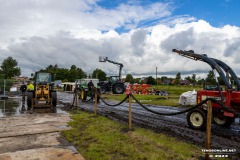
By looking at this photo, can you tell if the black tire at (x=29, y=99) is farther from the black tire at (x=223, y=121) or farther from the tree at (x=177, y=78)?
the tree at (x=177, y=78)

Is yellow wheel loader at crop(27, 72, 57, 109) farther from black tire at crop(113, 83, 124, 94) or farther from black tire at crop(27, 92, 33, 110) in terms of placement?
black tire at crop(113, 83, 124, 94)

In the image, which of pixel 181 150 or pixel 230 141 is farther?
pixel 230 141

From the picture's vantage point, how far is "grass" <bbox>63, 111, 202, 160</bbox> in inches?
212

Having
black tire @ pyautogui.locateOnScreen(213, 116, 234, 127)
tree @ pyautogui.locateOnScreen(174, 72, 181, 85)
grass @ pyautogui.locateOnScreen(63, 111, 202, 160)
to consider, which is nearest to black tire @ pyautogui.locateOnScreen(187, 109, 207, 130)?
black tire @ pyautogui.locateOnScreen(213, 116, 234, 127)

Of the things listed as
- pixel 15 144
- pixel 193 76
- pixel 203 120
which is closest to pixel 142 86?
pixel 203 120

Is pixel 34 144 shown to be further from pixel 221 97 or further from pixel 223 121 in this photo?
pixel 223 121

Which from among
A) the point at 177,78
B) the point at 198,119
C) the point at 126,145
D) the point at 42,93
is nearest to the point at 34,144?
the point at 126,145

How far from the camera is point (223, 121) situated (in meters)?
9.36

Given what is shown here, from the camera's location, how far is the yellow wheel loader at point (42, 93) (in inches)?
620

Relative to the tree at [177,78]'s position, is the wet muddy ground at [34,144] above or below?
below

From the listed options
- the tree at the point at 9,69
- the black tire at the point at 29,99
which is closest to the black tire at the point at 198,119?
the black tire at the point at 29,99

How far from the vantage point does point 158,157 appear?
5.26m

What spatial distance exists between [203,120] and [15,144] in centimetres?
614

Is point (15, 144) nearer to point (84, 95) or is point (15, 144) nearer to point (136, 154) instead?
point (136, 154)
